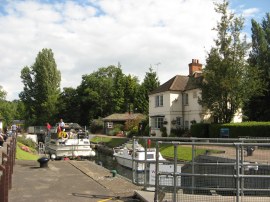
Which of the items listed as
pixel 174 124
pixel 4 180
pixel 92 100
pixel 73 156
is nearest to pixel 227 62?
pixel 174 124

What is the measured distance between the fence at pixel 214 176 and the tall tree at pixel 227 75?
26.0 meters

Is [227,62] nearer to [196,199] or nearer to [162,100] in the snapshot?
[162,100]

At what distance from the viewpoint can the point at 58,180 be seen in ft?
47.4

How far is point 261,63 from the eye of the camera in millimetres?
55250

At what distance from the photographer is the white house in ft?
155

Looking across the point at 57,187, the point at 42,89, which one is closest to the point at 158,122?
the point at 57,187

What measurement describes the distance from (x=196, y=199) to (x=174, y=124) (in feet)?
133

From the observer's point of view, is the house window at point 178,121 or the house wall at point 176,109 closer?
the house wall at point 176,109

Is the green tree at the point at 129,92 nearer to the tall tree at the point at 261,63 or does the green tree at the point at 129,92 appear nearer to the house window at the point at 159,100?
the house window at the point at 159,100

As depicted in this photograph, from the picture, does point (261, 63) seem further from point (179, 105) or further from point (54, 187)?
point (54, 187)

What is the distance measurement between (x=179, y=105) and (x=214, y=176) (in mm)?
42141

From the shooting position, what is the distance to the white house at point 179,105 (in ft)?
155

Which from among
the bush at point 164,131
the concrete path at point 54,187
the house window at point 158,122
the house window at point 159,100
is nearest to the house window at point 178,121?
the bush at point 164,131

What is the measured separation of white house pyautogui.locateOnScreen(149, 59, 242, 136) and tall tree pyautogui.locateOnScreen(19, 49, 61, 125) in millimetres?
43143
